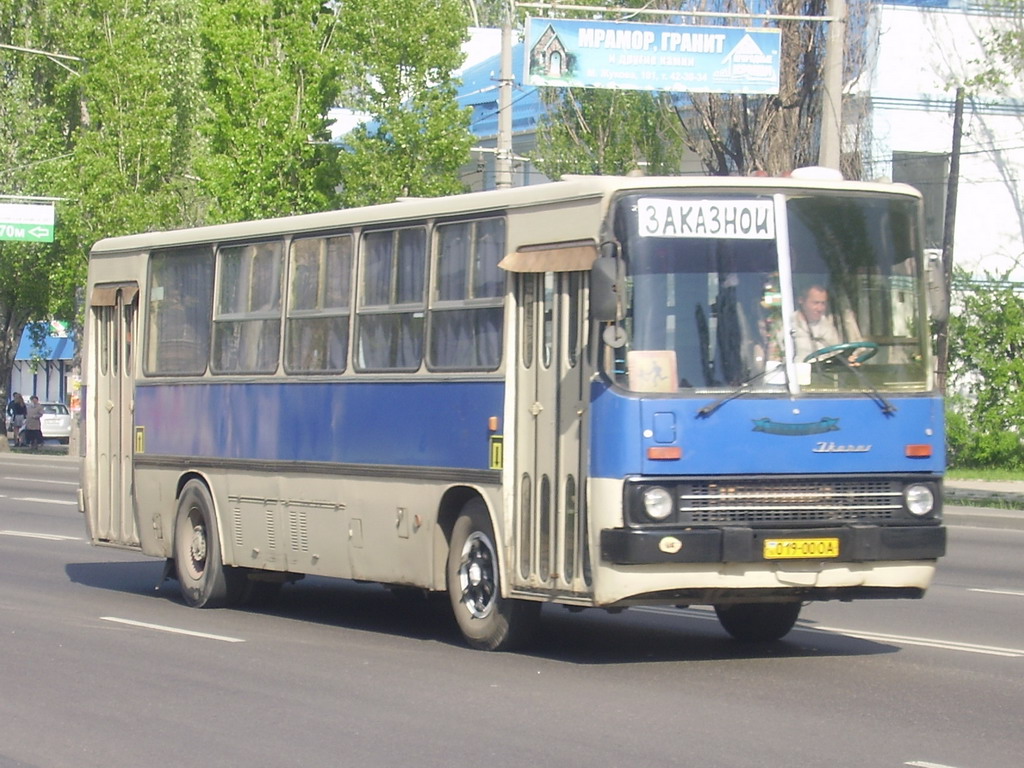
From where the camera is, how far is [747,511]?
10398mm

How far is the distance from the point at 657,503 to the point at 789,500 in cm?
80

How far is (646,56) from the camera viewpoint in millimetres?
21609

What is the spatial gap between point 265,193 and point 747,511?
27973mm

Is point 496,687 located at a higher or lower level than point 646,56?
lower

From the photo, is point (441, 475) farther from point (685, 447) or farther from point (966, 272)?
point (966, 272)

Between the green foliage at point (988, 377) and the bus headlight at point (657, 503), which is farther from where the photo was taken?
the green foliage at point (988, 377)

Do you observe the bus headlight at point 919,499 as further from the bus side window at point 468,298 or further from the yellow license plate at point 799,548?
the bus side window at point 468,298

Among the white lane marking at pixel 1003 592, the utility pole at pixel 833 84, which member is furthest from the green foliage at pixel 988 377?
the white lane marking at pixel 1003 592

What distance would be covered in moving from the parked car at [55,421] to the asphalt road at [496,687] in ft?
151

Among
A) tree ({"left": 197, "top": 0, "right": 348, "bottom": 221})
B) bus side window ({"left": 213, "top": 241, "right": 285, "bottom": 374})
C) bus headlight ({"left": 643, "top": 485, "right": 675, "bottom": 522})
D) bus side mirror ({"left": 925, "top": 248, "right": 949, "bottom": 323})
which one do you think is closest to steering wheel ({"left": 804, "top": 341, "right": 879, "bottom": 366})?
bus side mirror ({"left": 925, "top": 248, "right": 949, "bottom": 323})

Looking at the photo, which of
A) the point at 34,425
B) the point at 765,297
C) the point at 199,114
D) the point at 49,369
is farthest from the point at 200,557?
the point at 49,369

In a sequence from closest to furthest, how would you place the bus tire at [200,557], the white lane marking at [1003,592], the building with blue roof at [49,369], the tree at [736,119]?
the bus tire at [200,557], the white lane marking at [1003,592], the tree at [736,119], the building with blue roof at [49,369]

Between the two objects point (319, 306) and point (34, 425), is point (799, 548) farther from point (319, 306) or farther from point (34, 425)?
point (34, 425)

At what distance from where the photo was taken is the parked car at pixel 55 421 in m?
60.2
